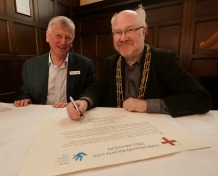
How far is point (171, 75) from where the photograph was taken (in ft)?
3.87

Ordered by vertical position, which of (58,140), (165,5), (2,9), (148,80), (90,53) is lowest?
(58,140)

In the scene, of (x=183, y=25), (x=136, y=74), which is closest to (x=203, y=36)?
(x=183, y=25)

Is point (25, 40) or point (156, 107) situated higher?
point (25, 40)

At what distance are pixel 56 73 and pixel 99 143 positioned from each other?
1323 mm

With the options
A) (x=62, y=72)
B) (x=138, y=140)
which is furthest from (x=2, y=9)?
(x=138, y=140)

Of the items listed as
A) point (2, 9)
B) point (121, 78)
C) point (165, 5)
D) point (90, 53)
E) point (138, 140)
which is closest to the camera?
point (138, 140)

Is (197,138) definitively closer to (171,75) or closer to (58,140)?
(58,140)

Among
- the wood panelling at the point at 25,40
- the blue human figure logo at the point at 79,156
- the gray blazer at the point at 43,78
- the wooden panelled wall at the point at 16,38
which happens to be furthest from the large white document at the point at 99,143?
the wood panelling at the point at 25,40

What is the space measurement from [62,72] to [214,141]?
4.93ft

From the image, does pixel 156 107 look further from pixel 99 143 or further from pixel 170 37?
pixel 170 37

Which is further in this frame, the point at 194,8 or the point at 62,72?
the point at 194,8

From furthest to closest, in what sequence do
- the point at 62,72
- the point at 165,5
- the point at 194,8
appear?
1. the point at 165,5
2. the point at 194,8
3. the point at 62,72

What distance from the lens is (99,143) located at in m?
0.59

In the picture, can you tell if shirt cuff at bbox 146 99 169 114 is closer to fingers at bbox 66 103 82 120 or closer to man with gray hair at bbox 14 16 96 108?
fingers at bbox 66 103 82 120
